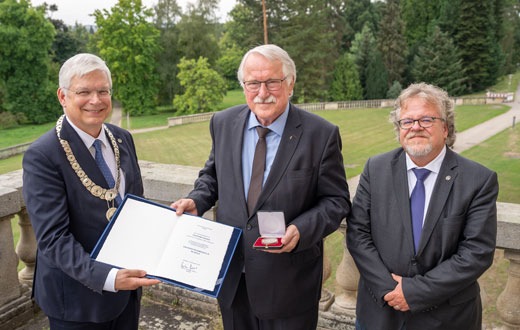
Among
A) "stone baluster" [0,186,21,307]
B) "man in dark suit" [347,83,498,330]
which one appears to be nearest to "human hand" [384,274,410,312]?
"man in dark suit" [347,83,498,330]

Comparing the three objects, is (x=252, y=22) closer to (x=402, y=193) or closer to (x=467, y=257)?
(x=402, y=193)

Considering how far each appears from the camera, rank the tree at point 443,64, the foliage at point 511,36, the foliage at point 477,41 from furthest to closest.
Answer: the foliage at point 511,36 → the foliage at point 477,41 → the tree at point 443,64

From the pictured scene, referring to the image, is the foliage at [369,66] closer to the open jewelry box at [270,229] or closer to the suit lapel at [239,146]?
the suit lapel at [239,146]

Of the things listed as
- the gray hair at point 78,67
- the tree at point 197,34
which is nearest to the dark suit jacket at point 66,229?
the gray hair at point 78,67

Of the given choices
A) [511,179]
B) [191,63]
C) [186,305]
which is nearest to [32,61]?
[191,63]

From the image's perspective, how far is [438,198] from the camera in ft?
8.05

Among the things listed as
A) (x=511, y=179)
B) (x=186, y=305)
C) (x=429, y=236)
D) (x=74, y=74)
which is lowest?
(x=511, y=179)

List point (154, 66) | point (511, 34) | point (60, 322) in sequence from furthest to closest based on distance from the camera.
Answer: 1. point (511, 34)
2. point (154, 66)
3. point (60, 322)

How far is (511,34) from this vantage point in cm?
5681

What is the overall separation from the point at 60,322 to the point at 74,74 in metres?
1.40

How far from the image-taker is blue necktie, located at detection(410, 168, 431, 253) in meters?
2.51

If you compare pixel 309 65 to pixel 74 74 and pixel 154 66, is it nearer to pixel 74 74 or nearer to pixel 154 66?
pixel 154 66

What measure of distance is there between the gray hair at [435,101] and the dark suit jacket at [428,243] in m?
0.17

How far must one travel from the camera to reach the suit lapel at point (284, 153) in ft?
8.49
